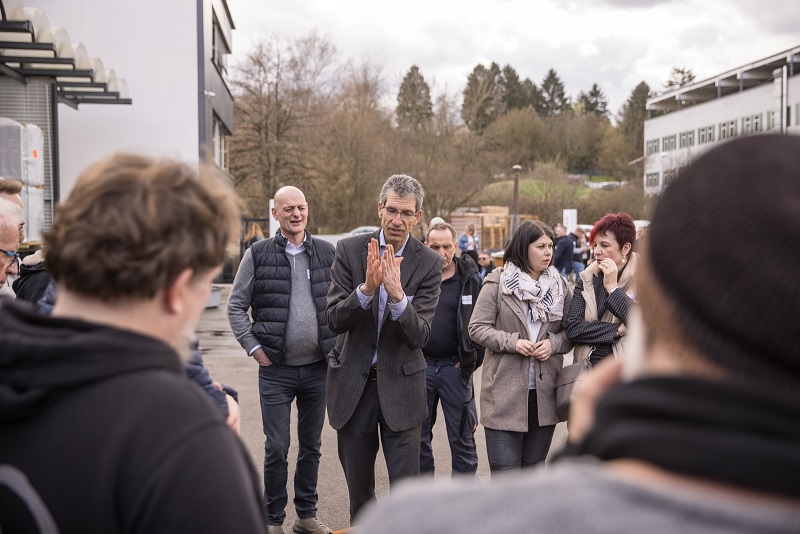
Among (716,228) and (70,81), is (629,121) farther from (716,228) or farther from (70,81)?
(716,228)

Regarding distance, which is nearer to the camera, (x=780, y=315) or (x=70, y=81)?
(x=780, y=315)

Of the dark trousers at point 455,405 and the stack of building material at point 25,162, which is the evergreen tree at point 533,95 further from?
the dark trousers at point 455,405

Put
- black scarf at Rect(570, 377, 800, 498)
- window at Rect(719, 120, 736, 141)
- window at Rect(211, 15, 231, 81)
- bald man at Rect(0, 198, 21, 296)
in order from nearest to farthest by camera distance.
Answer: black scarf at Rect(570, 377, 800, 498)
bald man at Rect(0, 198, 21, 296)
window at Rect(211, 15, 231, 81)
window at Rect(719, 120, 736, 141)

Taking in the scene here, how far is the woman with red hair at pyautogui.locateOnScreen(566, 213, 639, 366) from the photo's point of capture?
16.0 feet

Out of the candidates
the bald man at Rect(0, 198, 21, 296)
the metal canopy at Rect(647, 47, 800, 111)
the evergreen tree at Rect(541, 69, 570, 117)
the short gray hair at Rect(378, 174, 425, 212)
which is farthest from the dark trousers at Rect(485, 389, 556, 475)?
the evergreen tree at Rect(541, 69, 570, 117)

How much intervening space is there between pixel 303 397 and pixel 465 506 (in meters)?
4.81

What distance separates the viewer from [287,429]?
5445mm

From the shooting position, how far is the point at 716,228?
0.86 metres

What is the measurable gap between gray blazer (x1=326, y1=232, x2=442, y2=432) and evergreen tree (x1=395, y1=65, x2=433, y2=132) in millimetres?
42028

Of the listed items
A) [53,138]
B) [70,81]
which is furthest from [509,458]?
[70,81]

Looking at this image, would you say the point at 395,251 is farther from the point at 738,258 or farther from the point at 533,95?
the point at 533,95

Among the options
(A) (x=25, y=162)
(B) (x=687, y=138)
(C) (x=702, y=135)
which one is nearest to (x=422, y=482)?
(A) (x=25, y=162)

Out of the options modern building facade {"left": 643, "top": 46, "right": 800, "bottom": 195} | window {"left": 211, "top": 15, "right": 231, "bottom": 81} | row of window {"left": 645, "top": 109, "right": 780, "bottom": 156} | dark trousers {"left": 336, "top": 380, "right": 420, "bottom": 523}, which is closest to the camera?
dark trousers {"left": 336, "top": 380, "right": 420, "bottom": 523}

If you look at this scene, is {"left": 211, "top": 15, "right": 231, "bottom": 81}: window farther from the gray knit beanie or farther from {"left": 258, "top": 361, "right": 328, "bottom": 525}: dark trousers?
the gray knit beanie
